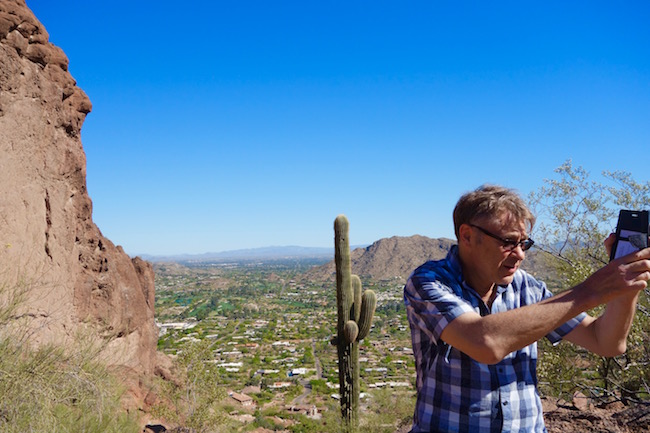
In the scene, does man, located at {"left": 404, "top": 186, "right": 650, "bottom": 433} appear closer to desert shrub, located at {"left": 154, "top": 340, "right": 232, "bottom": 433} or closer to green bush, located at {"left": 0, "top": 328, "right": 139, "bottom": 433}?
green bush, located at {"left": 0, "top": 328, "right": 139, "bottom": 433}

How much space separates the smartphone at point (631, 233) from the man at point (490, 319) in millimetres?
59

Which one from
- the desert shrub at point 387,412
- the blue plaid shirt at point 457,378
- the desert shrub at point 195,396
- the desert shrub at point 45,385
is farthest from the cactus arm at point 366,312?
the blue plaid shirt at point 457,378

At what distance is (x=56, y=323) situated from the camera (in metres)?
7.85

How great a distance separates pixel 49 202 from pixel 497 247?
9.23m

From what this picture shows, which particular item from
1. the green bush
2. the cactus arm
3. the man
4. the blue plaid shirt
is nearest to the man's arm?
the man

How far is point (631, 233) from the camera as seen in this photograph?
66.6 inches

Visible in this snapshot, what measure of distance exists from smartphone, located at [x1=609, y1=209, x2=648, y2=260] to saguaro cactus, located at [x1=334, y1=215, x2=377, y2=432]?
23.1 feet

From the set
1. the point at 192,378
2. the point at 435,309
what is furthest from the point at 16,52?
the point at 435,309

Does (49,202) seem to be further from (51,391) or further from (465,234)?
(465,234)

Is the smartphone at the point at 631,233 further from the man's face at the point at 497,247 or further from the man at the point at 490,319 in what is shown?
the man's face at the point at 497,247

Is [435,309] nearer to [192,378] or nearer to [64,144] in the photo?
[64,144]

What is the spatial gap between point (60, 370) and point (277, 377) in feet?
105

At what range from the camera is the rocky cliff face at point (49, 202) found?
25.6 ft

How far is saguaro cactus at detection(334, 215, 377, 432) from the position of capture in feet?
28.7
